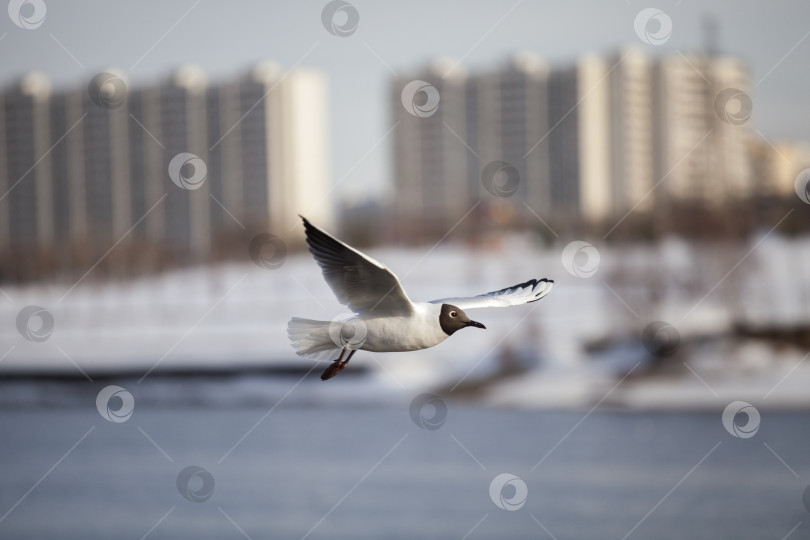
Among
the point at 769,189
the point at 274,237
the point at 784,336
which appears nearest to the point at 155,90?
the point at 274,237

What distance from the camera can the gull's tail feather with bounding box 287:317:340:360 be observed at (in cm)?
744

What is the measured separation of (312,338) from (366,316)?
0.36m

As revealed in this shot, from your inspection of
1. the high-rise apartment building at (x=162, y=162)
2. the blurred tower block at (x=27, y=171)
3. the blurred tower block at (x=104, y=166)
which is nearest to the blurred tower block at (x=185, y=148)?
the high-rise apartment building at (x=162, y=162)

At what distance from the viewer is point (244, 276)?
191ft

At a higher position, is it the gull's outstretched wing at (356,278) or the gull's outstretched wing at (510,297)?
the gull's outstretched wing at (356,278)

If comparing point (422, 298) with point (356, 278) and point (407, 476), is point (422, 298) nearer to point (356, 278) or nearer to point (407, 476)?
point (407, 476)

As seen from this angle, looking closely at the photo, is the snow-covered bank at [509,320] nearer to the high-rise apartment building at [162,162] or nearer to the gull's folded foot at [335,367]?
the high-rise apartment building at [162,162]

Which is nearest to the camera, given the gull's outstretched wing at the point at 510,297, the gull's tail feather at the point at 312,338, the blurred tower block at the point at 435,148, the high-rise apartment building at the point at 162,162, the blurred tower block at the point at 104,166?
the gull's tail feather at the point at 312,338

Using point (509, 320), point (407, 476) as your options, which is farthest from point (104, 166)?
point (407, 476)

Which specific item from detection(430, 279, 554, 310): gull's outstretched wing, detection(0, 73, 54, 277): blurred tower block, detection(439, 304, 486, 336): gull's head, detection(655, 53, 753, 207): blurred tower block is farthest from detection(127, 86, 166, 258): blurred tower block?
detection(439, 304, 486, 336): gull's head

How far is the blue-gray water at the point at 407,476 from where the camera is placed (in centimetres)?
2723

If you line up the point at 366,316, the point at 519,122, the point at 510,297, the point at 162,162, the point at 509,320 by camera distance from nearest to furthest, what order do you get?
the point at 366,316 < the point at 510,297 < the point at 509,320 < the point at 162,162 < the point at 519,122

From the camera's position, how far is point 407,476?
32.2m

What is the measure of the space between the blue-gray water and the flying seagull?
19301 mm
